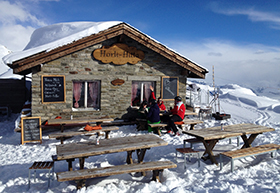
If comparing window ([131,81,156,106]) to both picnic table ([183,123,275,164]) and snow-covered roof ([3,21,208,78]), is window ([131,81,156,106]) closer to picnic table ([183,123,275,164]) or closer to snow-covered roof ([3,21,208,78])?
snow-covered roof ([3,21,208,78])

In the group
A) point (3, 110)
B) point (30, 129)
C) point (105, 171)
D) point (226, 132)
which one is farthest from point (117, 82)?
point (3, 110)

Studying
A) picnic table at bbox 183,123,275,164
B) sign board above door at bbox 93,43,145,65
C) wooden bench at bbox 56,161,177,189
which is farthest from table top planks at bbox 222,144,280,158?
sign board above door at bbox 93,43,145,65

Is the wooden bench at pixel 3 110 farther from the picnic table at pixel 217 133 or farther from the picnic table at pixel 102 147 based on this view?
the picnic table at pixel 217 133

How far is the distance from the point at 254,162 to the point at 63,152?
4724 mm

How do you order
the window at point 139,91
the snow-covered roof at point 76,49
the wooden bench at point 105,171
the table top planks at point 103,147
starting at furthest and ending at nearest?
the window at point 139,91
the snow-covered roof at point 76,49
the table top planks at point 103,147
the wooden bench at point 105,171

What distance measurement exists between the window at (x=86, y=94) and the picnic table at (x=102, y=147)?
4.56 metres

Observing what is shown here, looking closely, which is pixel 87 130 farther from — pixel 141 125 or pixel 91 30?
pixel 91 30

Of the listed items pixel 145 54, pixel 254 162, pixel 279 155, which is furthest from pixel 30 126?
pixel 279 155

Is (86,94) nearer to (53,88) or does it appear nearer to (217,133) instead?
(53,88)

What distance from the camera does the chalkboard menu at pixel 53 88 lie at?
27.2 ft

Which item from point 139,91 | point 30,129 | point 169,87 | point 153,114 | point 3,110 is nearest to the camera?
point 30,129

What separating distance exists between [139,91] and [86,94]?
2.53 meters

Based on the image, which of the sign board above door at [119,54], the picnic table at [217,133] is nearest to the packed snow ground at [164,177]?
the picnic table at [217,133]

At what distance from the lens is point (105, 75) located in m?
9.14
